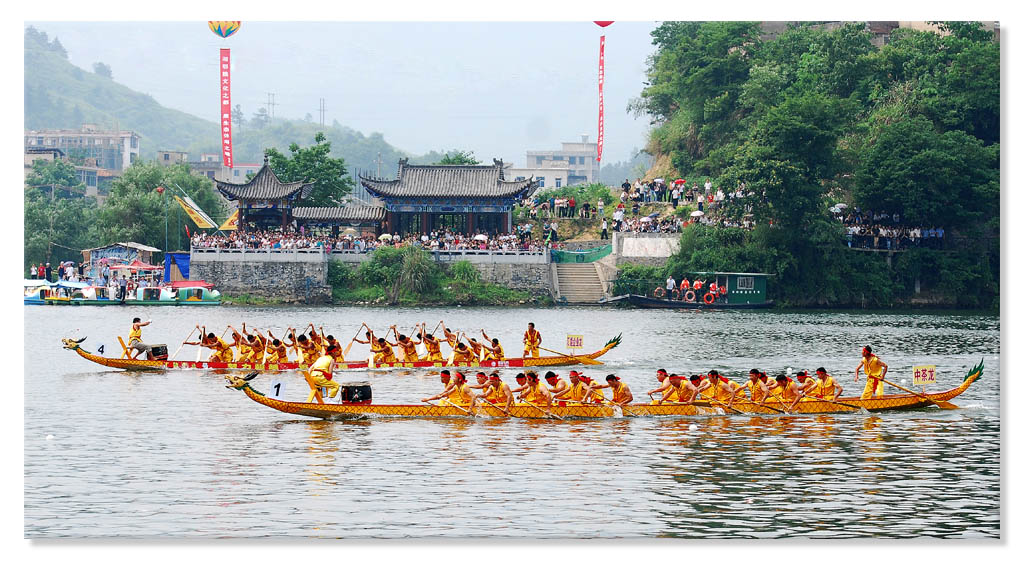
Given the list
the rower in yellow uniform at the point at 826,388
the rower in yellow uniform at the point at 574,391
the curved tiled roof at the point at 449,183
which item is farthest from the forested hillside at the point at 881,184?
the rower in yellow uniform at the point at 574,391

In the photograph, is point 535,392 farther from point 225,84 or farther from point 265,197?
point 265,197

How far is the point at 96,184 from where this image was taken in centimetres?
11425

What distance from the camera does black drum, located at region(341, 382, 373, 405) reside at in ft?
78.0

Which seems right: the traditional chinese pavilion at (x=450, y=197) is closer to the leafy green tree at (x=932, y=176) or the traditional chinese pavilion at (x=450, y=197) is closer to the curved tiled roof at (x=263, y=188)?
the curved tiled roof at (x=263, y=188)

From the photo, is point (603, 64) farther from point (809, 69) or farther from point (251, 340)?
point (251, 340)

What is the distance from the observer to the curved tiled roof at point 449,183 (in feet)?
220

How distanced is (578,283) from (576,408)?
36.6 meters

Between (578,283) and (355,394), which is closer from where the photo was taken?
(355,394)

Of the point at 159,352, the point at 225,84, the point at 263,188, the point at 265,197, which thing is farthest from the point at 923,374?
the point at 263,188

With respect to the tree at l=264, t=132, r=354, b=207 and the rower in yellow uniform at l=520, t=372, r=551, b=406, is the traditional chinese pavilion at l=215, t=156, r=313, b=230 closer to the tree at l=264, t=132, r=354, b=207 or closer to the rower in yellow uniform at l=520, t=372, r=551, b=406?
the tree at l=264, t=132, r=354, b=207

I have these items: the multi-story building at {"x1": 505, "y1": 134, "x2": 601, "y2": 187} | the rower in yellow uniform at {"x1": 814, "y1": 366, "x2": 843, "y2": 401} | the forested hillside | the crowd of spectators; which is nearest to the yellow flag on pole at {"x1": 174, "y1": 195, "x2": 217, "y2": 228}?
the forested hillside

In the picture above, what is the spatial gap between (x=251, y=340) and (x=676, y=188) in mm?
41660

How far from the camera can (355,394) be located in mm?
23781

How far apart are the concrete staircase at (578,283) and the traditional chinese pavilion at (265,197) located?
1691cm
